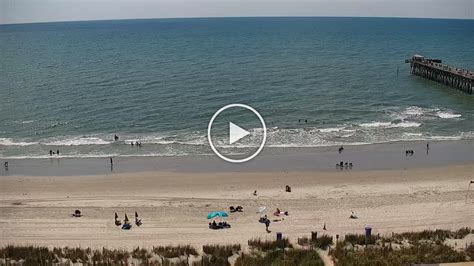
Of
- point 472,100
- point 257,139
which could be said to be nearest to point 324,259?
point 257,139

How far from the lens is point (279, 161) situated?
115 ft

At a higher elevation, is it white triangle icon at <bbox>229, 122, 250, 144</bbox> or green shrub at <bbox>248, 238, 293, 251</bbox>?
white triangle icon at <bbox>229, 122, 250, 144</bbox>

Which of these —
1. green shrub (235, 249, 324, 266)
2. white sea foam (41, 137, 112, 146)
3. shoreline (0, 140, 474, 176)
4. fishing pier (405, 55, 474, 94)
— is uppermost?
fishing pier (405, 55, 474, 94)

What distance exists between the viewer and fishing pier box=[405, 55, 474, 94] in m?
58.2

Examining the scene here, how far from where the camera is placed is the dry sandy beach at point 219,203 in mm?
22688

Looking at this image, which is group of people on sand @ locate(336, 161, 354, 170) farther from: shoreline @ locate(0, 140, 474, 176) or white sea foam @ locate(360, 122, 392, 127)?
white sea foam @ locate(360, 122, 392, 127)

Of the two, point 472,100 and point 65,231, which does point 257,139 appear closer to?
point 65,231

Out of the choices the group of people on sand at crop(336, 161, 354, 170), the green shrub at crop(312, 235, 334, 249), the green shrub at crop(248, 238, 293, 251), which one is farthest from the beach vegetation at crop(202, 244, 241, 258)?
the group of people on sand at crop(336, 161, 354, 170)

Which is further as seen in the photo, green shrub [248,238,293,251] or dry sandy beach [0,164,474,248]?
dry sandy beach [0,164,474,248]

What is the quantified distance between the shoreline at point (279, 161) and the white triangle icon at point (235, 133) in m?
3.44

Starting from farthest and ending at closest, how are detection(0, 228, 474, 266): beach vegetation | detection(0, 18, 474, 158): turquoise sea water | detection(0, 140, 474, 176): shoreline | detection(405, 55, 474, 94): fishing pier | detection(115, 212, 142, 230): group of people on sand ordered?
detection(405, 55, 474, 94): fishing pier < detection(0, 18, 474, 158): turquoise sea water < detection(0, 140, 474, 176): shoreline < detection(115, 212, 142, 230): group of people on sand < detection(0, 228, 474, 266): beach vegetation

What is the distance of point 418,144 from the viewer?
126 feet

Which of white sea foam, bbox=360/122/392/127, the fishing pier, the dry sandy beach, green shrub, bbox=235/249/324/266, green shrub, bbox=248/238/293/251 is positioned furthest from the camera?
the fishing pier

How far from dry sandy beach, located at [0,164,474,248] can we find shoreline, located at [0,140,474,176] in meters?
1.04
